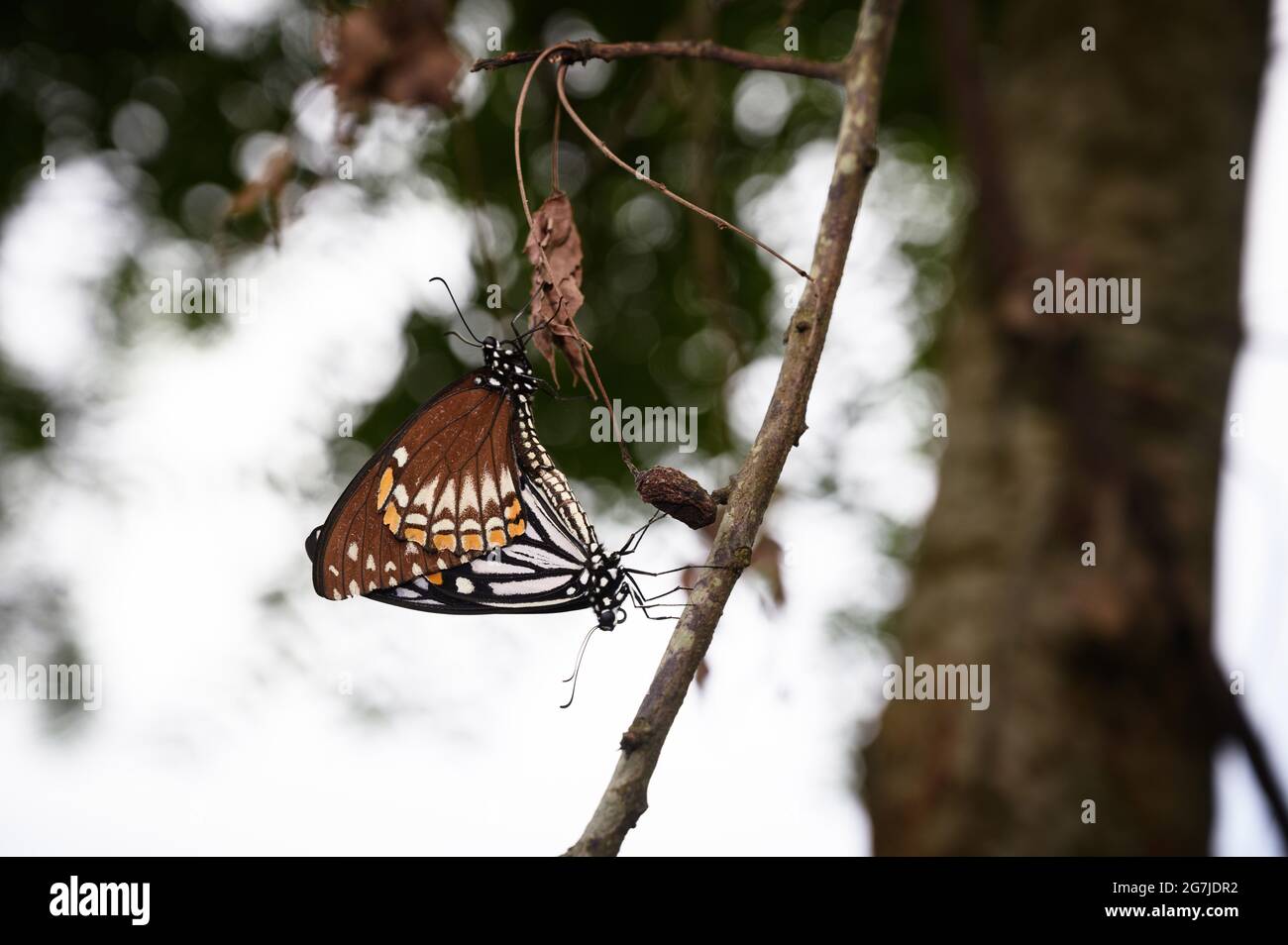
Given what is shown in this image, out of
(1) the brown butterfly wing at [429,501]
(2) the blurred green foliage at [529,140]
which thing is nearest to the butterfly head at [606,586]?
(1) the brown butterfly wing at [429,501]

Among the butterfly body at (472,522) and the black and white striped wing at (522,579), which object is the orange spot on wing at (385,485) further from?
the black and white striped wing at (522,579)

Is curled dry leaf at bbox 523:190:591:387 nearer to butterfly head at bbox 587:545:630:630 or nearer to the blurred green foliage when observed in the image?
butterfly head at bbox 587:545:630:630

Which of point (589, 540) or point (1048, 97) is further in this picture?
point (1048, 97)

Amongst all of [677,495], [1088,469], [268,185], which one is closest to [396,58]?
[268,185]

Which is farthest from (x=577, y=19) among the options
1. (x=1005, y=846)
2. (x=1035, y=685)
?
(x=1005, y=846)

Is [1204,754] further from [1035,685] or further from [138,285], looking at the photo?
[138,285]
